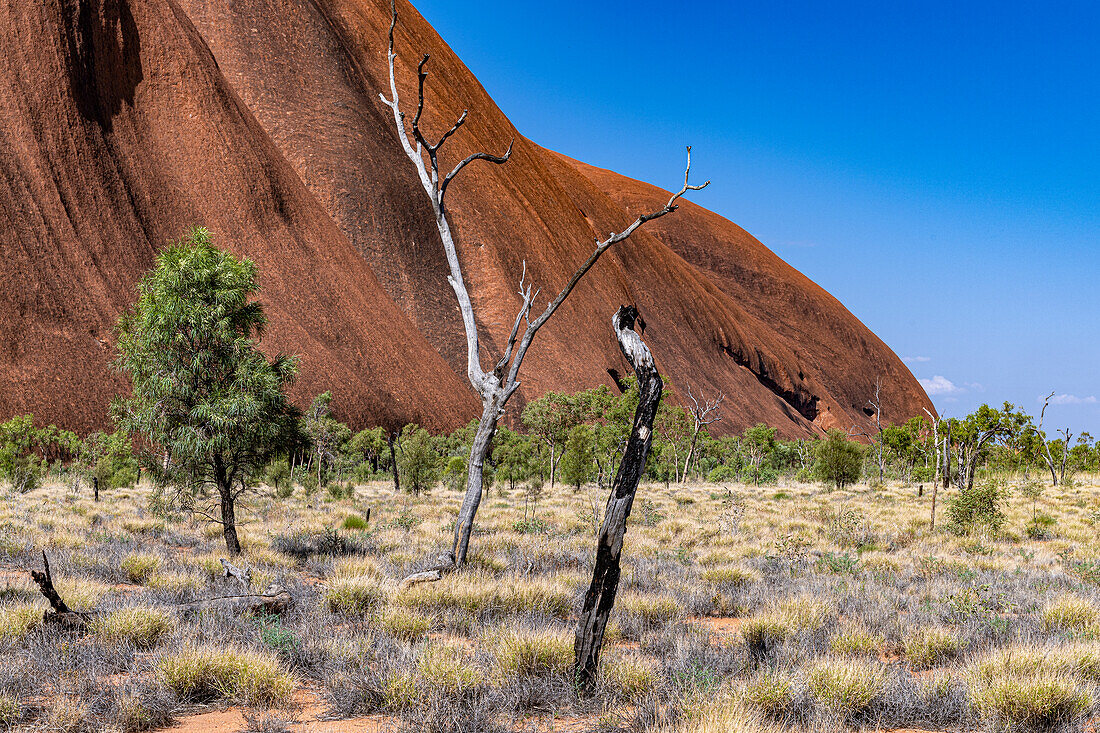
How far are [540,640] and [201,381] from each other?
8.21m

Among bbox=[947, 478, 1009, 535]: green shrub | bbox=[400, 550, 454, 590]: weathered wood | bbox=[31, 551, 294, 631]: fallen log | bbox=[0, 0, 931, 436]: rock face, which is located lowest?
bbox=[31, 551, 294, 631]: fallen log

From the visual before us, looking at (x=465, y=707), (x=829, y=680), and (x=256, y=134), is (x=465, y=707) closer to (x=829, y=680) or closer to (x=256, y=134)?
(x=829, y=680)

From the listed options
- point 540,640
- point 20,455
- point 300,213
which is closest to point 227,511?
point 540,640

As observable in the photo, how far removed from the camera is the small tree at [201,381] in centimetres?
1073

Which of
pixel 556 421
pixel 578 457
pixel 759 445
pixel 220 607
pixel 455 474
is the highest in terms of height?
pixel 556 421

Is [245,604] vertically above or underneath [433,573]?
underneath

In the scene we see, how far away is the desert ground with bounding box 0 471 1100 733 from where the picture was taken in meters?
4.60

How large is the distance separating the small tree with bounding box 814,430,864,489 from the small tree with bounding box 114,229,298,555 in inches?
1054

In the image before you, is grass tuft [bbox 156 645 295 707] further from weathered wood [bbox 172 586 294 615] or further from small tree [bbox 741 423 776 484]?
small tree [bbox 741 423 776 484]

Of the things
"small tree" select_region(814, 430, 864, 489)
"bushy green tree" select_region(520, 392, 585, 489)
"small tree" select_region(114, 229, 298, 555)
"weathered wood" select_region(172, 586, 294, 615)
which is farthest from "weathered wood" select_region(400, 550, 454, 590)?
"small tree" select_region(814, 430, 864, 489)

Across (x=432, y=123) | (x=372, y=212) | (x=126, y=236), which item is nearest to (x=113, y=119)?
(x=126, y=236)

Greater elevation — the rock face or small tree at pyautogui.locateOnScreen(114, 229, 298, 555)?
the rock face

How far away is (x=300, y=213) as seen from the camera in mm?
50594

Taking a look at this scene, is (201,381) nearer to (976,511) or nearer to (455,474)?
(976,511)
